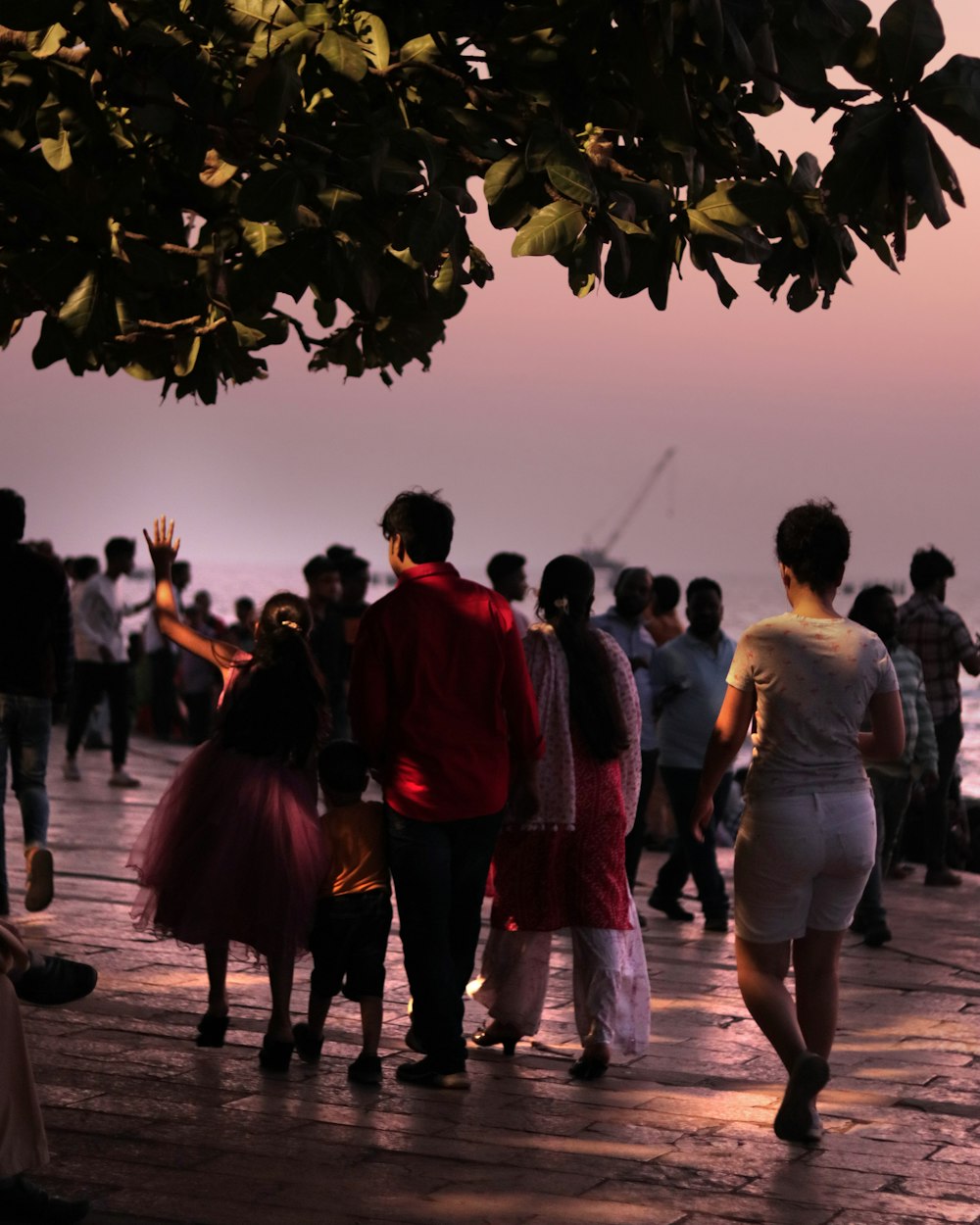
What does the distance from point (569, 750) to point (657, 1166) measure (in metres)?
1.84

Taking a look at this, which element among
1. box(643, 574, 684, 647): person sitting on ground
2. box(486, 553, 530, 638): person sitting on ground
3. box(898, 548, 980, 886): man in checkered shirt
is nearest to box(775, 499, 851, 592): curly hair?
box(486, 553, 530, 638): person sitting on ground

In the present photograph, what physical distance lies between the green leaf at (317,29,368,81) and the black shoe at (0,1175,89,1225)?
2.95 meters

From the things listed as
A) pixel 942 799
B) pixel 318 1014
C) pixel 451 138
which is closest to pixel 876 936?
pixel 942 799

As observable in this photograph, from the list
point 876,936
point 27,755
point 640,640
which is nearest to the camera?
point 27,755

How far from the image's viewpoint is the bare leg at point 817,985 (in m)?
6.26

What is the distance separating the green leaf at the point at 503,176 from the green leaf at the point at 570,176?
0.18 metres

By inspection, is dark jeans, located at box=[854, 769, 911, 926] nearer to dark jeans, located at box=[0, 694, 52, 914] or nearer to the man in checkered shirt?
the man in checkered shirt

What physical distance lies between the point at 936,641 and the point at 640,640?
2274mm

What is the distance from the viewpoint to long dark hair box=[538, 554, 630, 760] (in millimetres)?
7242

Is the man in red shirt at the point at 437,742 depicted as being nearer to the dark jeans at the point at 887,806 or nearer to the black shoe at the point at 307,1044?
the black shoe at the point at 307,1044

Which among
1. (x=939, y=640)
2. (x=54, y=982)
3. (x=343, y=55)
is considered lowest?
(x=54, y=982)

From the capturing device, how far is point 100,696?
56.4 ft

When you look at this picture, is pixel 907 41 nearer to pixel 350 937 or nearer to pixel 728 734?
pixel 728 734

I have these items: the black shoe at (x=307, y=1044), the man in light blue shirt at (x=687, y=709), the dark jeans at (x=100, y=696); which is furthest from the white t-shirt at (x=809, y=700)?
the dark jeans at (x=100, y=696)
